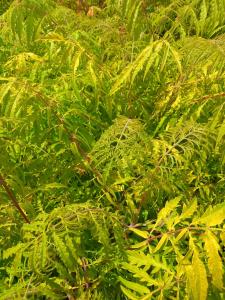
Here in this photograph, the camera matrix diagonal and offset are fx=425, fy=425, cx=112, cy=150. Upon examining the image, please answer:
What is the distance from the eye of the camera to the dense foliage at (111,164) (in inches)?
45.0

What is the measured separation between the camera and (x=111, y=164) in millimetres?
1246

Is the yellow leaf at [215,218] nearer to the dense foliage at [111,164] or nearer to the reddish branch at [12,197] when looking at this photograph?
the dense foliage at [111,164]

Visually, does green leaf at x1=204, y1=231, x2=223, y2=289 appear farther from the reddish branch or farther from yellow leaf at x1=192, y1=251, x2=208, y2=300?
the reddish branch

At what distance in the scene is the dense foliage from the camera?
1144mm

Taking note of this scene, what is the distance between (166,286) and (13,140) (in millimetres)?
767

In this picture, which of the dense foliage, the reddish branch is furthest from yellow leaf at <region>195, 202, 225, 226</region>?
the reddish branch

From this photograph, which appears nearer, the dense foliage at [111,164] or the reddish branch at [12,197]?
the dense foliage at [111,164]

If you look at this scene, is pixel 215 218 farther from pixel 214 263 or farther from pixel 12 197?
pixel 12 197

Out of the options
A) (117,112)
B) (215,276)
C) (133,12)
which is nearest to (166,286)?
(215,276)

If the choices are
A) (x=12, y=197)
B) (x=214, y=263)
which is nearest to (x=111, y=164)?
(x=12, y=197)

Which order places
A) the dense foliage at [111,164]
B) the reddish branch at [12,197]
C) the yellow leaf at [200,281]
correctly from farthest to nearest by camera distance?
the reddish branch at [12,197]
the dense foliage at [111,164]
the yellow leaf at [200,281]

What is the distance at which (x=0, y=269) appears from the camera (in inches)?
59.3

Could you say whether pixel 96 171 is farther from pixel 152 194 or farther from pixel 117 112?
pixel 117 112

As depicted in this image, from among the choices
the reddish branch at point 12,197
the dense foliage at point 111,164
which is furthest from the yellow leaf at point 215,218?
the reddish branch at point 12,197
